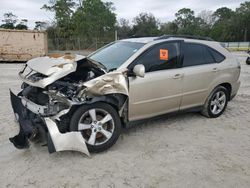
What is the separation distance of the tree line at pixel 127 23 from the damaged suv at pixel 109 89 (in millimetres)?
30929

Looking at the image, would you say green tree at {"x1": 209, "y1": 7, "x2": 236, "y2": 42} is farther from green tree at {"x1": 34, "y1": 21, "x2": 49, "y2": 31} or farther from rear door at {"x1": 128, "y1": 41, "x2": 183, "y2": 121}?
rear door at {"x1": 128, "y1": 41, "x2": 183, "y2": 121}

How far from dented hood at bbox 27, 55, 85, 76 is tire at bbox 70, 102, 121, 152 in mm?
575

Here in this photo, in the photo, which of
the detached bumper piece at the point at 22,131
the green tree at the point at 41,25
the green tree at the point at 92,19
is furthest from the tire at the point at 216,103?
the green tree at the point at 41,25

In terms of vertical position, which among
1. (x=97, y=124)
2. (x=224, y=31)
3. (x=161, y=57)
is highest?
(x=224, y=31)

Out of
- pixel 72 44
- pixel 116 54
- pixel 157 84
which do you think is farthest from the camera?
pixel 72 44

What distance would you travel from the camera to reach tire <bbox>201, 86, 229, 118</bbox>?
4750 millimetres

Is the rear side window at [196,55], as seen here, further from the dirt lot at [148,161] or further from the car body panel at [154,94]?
the dirt lot at [148,161]

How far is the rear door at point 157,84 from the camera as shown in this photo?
3678 mm

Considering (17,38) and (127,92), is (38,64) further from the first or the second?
(17,38)

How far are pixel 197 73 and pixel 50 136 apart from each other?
2747mm

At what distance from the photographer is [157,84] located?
383 centimetres

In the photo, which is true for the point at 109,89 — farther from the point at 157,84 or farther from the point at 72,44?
the point at 72,44

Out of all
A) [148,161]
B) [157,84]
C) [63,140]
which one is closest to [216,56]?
[157,84]

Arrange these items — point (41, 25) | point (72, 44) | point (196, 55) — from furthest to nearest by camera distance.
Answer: point (41, 25) → point (72, 44) → point (196, 55)
